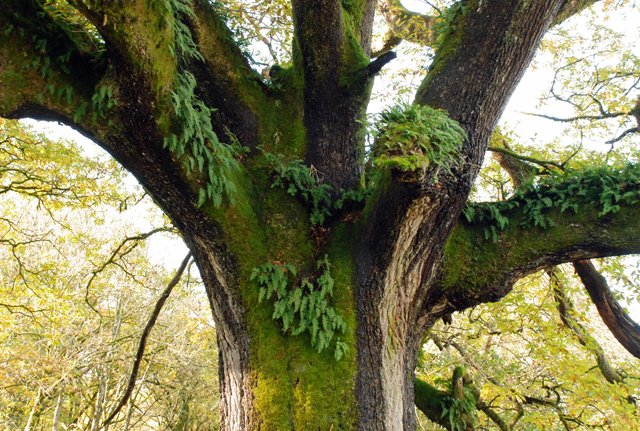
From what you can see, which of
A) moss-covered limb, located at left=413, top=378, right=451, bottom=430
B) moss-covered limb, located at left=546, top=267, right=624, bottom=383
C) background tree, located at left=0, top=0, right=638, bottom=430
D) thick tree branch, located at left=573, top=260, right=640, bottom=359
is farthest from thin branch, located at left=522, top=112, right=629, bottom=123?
moss-covered limb, located at left=413, top=378, right=451, bottom=430

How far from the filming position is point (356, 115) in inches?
173

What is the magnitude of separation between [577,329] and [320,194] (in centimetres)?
513

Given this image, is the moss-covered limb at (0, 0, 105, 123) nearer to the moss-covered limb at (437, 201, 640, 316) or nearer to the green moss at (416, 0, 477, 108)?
the green moss at (416, 0, 477, 108)

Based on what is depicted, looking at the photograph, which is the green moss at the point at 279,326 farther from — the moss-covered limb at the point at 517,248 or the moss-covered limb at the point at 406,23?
the moss-covered limb at the point at 406,23

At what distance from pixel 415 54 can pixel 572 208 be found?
682 cm

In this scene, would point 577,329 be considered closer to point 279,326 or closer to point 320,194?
point 320,194

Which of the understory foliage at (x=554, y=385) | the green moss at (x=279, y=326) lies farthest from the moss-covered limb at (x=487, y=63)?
the understory foliage at (x=554, y=385)

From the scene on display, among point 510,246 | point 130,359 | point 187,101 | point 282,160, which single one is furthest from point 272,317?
point 130,359

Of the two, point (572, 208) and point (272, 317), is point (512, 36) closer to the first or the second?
point (572, 208)

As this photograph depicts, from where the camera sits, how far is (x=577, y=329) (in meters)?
5.94

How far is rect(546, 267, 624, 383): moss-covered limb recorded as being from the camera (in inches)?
224

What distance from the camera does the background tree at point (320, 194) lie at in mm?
2928

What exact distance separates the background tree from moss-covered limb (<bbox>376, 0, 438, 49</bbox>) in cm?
362

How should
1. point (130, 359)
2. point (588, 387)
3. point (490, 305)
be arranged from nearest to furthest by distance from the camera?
point (588, 387)
point (490, 305)
point (130, 359)
